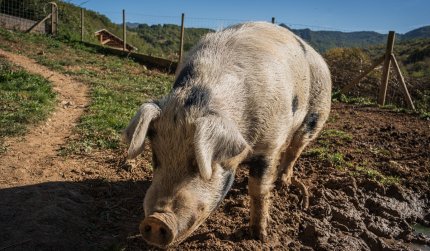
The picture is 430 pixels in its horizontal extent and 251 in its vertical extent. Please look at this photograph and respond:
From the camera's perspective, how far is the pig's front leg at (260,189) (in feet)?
11.0

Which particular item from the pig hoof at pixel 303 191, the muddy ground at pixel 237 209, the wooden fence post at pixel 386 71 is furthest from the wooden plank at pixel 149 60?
the pig hoof at pixel 303 191

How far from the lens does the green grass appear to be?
5562 mm

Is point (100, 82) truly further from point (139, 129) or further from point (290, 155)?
point (139, 129)

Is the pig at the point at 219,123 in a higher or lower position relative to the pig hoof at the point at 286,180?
higher

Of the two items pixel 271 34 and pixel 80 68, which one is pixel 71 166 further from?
pixel 80 68

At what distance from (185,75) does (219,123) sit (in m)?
0.74

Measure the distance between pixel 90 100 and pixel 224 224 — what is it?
5.01 meters

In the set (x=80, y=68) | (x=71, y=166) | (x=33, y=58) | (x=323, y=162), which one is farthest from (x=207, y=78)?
(x=33, y=58)

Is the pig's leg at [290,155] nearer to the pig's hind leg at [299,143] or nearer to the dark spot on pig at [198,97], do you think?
the pig's hind leg at [299,143]

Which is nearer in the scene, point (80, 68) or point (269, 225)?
point (269, 225)

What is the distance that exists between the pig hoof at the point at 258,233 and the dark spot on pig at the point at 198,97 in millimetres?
1496

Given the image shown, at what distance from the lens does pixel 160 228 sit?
7.60ft

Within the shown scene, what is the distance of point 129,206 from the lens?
389 centimetres

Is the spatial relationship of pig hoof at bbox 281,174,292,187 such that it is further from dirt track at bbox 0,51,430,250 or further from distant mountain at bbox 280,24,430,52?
distant mountain at bbox 280,24,430,52
